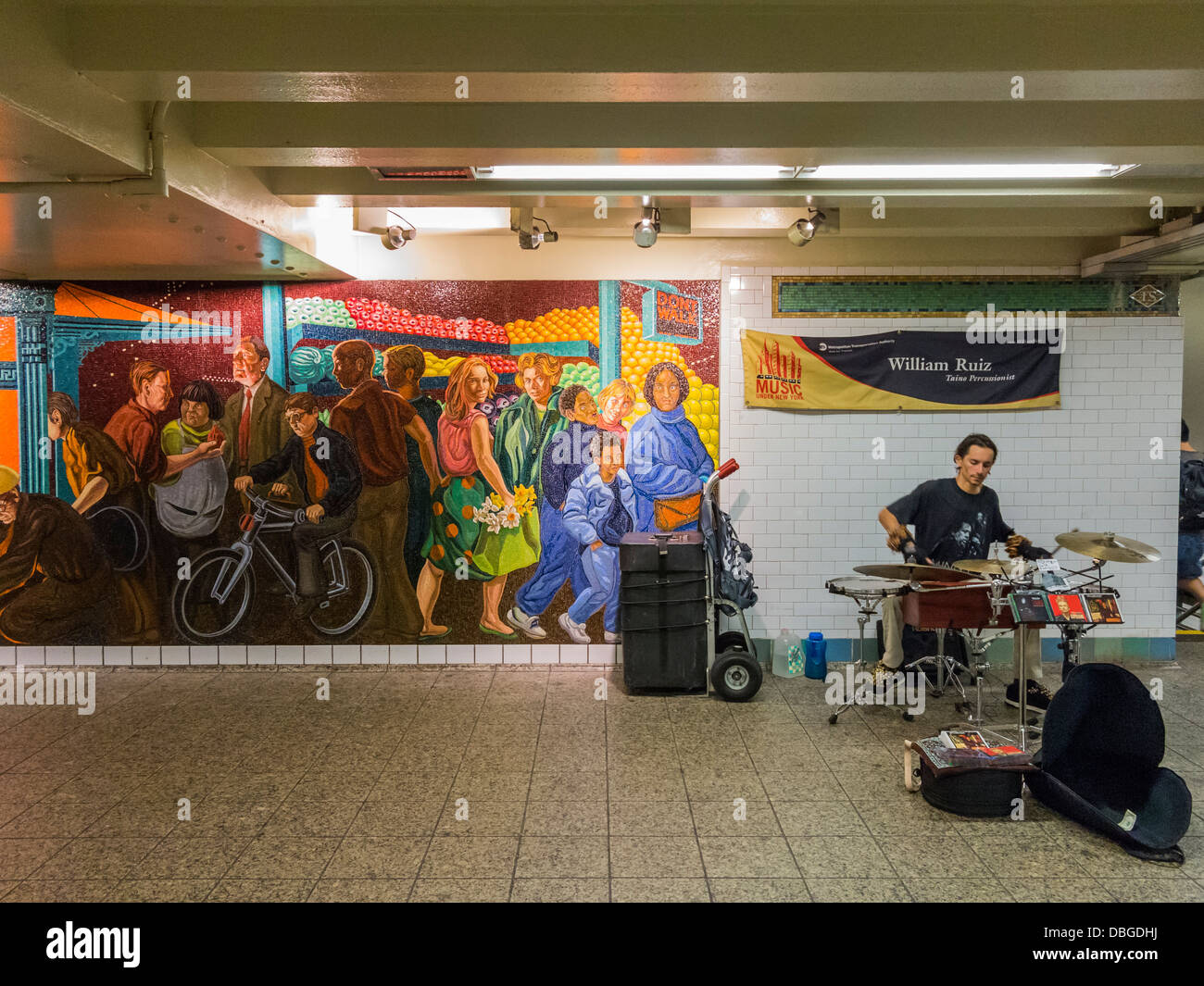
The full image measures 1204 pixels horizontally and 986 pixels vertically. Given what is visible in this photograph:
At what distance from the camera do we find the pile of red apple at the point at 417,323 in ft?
22.3

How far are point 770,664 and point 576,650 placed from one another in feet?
5.25

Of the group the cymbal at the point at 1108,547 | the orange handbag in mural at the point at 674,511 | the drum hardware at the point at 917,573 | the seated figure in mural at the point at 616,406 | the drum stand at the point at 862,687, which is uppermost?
the seated figure in mural at the point at 616,406

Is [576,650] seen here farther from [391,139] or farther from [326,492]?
[391,139]

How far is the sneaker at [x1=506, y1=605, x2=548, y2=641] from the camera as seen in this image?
695cm

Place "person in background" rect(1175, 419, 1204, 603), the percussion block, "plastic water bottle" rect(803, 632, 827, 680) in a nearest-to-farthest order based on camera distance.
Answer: the percussion block → "plastic water bottle" rect(803, 632, 827, 680) → "person in background" rect(1175, 419, 1204, 603)

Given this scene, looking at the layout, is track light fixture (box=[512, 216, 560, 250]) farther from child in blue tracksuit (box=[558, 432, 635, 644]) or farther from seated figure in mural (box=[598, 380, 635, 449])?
child in blue tracksuit (box=[558, 432, 635, 644])

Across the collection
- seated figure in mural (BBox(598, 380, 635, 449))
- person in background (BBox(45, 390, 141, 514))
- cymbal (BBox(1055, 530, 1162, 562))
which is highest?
seated figure in mural (BBox(598, 380, 635, 449))

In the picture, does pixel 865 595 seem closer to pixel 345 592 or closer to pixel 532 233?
pixel 532 233

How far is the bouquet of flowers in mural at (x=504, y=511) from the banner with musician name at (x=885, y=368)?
1.97 meters

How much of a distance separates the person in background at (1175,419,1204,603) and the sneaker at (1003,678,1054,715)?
2.65 meters

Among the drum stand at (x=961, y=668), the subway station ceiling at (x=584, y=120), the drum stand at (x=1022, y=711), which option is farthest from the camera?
the drum stand at (x=961, y=668)

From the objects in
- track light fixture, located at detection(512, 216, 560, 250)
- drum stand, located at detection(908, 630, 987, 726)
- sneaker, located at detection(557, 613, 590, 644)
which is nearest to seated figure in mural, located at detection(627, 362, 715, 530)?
sneaker, located at detection(557, 613, 590, 644)

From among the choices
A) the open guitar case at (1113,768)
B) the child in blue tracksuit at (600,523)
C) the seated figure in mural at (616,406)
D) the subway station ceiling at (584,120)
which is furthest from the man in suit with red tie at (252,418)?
the open guitar case at (1113,768)

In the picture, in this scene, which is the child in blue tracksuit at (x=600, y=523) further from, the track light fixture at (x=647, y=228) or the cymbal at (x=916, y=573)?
the cymbal at (x=916, y=573)
